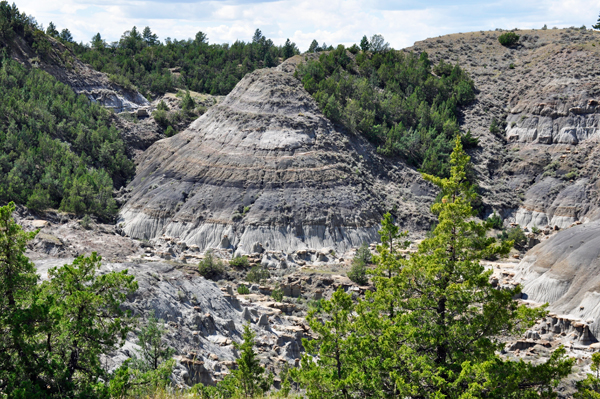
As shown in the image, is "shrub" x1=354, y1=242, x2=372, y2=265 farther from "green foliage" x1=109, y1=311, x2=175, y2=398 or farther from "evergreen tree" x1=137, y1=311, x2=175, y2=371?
"evergreen tree" x1=137, y1=311, x2=175, y2=371

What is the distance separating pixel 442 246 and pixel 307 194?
38.7 metres

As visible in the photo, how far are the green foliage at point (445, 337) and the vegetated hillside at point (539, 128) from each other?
149ft

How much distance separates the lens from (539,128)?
235ft

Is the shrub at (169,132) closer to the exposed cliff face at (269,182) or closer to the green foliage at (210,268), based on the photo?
the exposed cliff face at (269,182)

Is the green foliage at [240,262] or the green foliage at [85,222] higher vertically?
the green foliage at [85,222]

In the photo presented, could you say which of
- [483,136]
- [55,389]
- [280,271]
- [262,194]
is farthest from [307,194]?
[55,389]

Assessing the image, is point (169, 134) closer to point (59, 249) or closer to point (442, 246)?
point (59, 249)

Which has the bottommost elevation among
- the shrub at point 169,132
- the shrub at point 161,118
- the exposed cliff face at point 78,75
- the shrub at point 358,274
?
the shrub at point 358,274

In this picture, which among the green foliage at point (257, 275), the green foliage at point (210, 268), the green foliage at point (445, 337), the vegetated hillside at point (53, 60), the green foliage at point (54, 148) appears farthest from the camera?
the vegetated hillside at point (53, 60)

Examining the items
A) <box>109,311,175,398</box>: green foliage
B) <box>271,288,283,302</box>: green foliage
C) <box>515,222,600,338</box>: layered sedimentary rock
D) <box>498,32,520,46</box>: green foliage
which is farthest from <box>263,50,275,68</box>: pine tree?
<box>109,311,175,398</box>: green foliage

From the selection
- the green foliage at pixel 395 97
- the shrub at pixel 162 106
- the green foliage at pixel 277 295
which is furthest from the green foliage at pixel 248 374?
the shrub at pixel 162 106

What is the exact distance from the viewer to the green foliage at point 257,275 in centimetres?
4659

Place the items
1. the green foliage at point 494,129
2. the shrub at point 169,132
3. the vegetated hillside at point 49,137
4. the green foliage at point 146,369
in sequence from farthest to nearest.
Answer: the green foliage at point 494,129 → the shrub at point 169,132 → the vegetated hillside at point 49,137 → the green foliage at point 146,369

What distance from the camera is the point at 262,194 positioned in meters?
56.3
